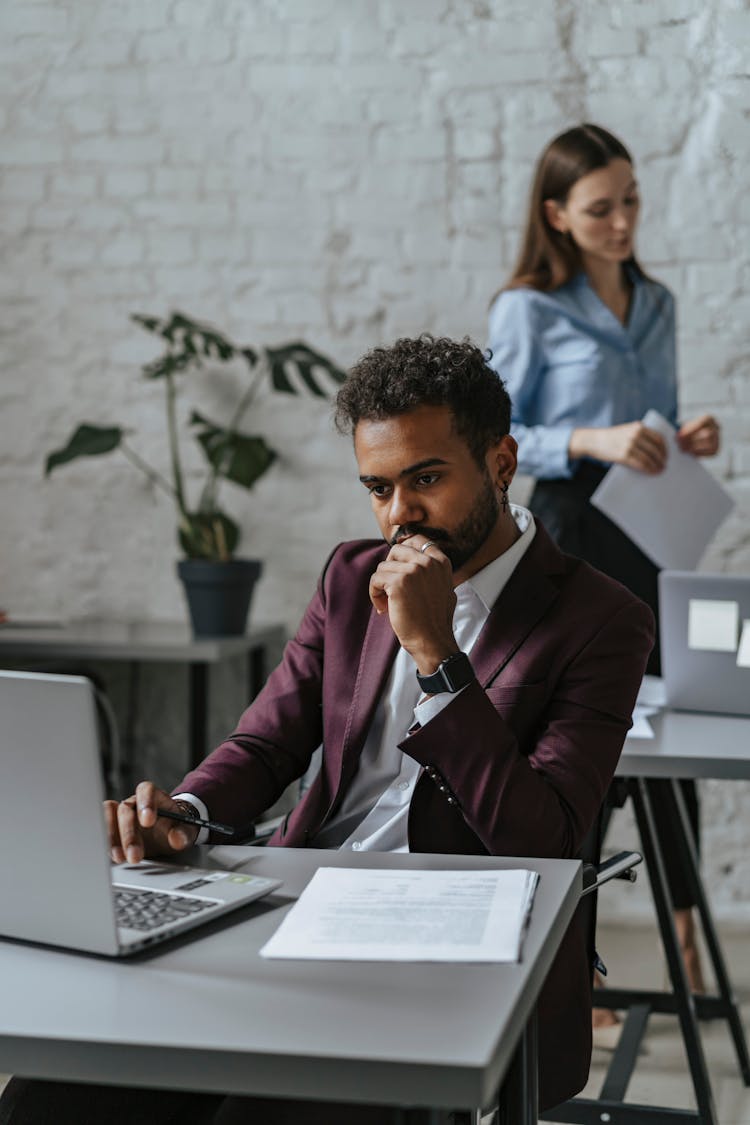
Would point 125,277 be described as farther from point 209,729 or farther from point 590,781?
point 590,781

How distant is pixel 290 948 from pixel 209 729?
9.94 ft

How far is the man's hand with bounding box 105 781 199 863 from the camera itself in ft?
4.58

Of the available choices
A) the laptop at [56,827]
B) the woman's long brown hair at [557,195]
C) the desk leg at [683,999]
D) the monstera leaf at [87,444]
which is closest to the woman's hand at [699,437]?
the woman's long brown hair at [557,195]

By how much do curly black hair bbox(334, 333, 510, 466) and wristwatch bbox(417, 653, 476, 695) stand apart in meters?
0.30

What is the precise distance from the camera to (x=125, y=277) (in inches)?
159

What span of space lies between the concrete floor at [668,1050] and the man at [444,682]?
3.83 ft

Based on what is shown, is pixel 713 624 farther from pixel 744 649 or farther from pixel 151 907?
pixel 151 907

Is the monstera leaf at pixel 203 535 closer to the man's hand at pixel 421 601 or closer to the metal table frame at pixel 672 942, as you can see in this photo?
the metal table frame at pixel 672 942

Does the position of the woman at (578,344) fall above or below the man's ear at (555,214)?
below

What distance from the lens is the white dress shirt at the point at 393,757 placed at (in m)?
1.65

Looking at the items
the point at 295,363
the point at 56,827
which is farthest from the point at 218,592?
the point at 56,827

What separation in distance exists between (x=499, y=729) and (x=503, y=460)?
0.41 metres

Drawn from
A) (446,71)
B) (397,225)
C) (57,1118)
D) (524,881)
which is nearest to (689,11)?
(446,71)

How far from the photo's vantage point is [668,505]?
8.82 ft
